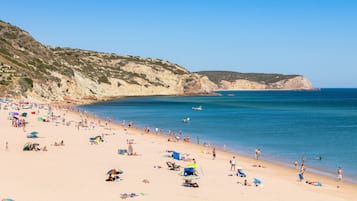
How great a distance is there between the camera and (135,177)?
75.6 ft

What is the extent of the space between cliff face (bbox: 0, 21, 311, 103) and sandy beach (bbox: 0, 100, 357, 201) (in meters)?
57.8

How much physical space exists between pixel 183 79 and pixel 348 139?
146m

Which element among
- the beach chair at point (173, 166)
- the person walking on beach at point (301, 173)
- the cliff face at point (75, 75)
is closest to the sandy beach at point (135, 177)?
the person walking on beach at point (301, 173)

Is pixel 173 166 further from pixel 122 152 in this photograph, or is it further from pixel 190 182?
pixel 122 152

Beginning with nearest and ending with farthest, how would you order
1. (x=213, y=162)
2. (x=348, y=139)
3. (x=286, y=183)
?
(x=286, y=183)
(x=213, y=162)
(x=348, y=139)

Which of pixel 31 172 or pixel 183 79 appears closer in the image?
pixel 31 172

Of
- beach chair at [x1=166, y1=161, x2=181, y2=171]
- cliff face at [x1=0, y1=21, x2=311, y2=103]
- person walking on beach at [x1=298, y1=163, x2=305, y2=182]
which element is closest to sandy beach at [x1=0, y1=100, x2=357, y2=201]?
person walking on beach at [x1=298, y1=163, x2=305, y2=182]

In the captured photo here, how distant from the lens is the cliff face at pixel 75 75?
9138 cm

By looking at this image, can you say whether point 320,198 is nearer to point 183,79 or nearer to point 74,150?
point 74,150

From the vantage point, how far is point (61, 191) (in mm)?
19234

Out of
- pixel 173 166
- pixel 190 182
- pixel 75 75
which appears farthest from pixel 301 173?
pixel 75 75

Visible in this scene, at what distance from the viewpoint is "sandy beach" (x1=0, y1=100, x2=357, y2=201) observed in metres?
19.5

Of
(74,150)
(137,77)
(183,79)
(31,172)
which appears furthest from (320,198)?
(183,79)

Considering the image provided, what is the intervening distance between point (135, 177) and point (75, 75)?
327 feet
